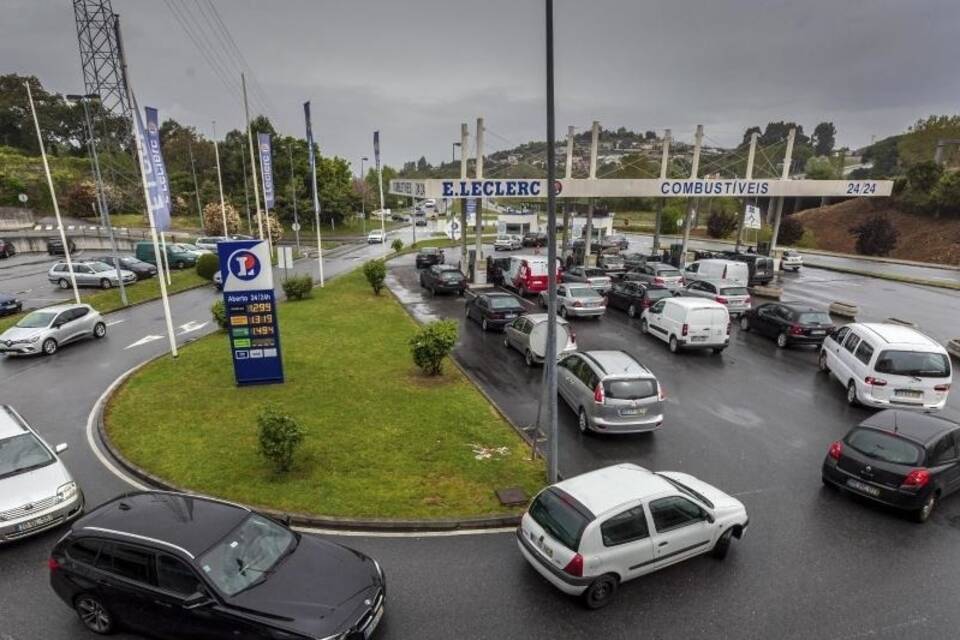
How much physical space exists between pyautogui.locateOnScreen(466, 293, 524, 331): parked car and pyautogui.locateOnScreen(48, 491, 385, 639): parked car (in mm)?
14739

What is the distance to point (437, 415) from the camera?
1310 centimetres

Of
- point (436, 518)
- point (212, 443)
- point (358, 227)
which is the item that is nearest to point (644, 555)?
point (436, 518)

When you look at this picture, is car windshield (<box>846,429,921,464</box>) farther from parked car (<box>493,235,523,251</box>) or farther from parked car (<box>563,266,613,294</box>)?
parked car (<box>493,235,523,251</box>)

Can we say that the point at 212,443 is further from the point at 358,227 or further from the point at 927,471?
the point at 358,227

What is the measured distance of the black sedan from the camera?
1891cm

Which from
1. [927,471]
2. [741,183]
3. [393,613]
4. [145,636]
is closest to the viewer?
[145,636]

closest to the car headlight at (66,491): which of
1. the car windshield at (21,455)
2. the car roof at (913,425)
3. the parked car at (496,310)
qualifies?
the car windshield at (21,455)

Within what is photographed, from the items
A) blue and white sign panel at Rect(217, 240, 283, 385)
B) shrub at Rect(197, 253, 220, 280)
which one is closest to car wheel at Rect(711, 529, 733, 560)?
blue and white sign panel at Rect(217, 240, 283, 385)

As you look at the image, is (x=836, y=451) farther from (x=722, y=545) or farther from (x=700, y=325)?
(x=700, y=325)

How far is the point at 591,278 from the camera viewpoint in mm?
29609

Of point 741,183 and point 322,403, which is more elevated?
point 741,183

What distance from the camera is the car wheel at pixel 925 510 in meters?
8.88

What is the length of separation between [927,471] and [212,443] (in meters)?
13.7

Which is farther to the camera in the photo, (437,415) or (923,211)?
(923,211)
